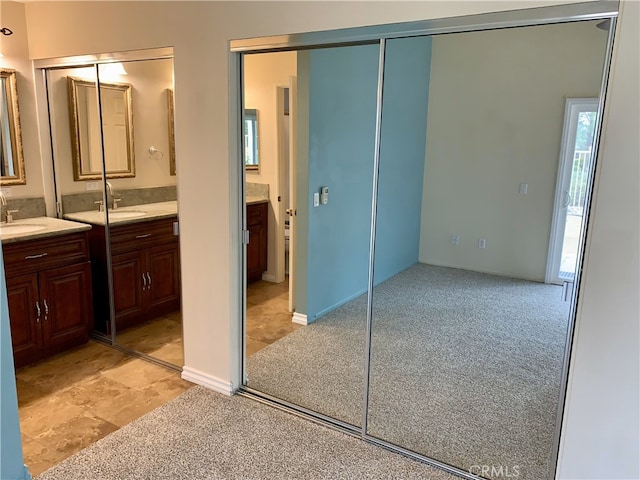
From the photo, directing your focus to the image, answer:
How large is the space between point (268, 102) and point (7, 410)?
286cm

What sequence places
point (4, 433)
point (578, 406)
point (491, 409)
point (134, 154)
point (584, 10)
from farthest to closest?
1. point (134, 154)
2. point (491, 409)
3. point (578, 406)
4. point (584, 10)
5. point (4, 433)

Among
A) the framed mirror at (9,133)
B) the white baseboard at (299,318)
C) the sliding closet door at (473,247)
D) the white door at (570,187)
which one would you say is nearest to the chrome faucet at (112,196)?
the framed mirror at (9,133)

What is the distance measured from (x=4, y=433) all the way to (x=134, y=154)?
9.28 feet

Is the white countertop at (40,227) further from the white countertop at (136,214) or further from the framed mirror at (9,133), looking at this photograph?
the framed mirror at (9,133)

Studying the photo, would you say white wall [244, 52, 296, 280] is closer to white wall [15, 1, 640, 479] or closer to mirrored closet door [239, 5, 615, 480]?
mirrored closet door [239, 5, 615, 480]

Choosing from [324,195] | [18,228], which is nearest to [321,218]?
[324,195]

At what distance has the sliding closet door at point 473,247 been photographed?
102 inches

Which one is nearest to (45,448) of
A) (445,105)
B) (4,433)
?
(4,433)

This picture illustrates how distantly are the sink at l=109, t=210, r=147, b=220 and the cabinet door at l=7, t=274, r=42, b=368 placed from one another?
2.15ft

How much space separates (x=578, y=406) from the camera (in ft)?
6.05

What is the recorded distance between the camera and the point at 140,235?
3.47 meters

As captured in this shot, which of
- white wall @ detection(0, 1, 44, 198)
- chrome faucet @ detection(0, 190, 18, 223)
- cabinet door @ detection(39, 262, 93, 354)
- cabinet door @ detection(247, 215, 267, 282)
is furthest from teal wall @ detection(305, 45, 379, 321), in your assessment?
chrome faucet @ detection(0, 190, 18, 223)

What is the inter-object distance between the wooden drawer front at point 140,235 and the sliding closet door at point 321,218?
2.03ft

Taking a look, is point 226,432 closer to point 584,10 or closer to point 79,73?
point 584,10
